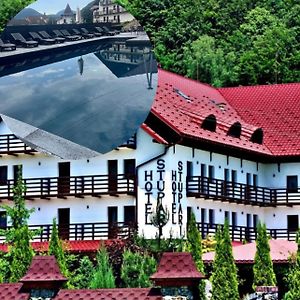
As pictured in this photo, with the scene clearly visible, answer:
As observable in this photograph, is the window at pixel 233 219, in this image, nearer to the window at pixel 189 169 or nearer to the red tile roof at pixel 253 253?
the window at pixel 189 169

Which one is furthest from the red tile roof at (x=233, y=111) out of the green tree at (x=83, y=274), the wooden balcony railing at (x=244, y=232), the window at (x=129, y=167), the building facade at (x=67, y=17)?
the green tree at (x=83, y=274)

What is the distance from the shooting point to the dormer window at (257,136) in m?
66.7

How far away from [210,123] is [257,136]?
460 centimetres

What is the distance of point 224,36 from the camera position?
101m

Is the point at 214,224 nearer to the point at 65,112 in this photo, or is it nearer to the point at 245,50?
the point at 65,112

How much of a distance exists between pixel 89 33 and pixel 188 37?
37.4m

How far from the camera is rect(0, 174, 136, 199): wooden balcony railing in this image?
60781 millimetres

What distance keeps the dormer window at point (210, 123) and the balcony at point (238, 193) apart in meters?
1.98

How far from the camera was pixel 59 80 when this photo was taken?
59969 millimetres

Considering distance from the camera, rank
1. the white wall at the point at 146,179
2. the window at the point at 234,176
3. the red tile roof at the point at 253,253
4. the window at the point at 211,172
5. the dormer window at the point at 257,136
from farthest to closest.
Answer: the dormer window at the point at 257,136 < the window at the point at 234,176 < the window at the point at 211,172 < the white wall at the point at 146,179 < the red tile roof at the point at 253,253

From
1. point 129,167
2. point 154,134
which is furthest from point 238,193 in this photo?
point 154,134

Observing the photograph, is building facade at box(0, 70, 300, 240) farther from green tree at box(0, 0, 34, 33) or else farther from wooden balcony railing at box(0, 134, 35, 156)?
green tree at box(0, 0, 34, 33)

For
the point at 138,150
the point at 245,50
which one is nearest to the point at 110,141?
the point at 138,150

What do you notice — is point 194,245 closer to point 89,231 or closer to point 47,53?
point 89,231
